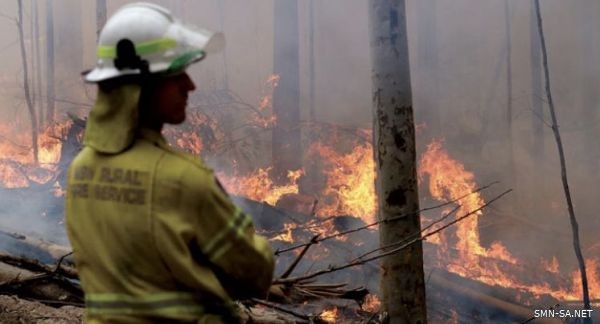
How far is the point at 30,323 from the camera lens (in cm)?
380

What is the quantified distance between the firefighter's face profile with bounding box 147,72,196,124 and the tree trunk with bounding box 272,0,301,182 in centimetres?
1197

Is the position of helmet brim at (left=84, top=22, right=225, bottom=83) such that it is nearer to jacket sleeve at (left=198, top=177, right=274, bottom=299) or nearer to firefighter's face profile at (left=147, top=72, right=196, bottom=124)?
firefighter's face profile at (left=147, top=72, right=196, bottom=124)

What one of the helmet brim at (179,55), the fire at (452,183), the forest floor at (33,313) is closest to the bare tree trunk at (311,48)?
the fire at (452,183)

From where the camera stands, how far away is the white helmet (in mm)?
1686

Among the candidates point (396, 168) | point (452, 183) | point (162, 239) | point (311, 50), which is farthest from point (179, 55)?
point (311, 50)

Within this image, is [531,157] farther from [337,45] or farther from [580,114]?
[337,45]

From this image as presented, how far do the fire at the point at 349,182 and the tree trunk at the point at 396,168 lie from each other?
7.11m

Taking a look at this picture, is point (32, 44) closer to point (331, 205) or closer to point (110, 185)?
point (331, 205)

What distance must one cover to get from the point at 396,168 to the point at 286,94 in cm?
959

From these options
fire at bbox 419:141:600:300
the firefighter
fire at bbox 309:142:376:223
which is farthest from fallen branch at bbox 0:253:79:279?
fire at bbox 309:142:376:223

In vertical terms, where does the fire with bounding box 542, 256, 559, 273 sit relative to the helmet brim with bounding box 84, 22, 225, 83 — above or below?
below

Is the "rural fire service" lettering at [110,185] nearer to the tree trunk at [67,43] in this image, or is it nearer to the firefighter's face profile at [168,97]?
the firefighter's face profile at [168,97]

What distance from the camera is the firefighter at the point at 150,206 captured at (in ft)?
5.14

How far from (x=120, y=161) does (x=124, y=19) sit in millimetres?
454
